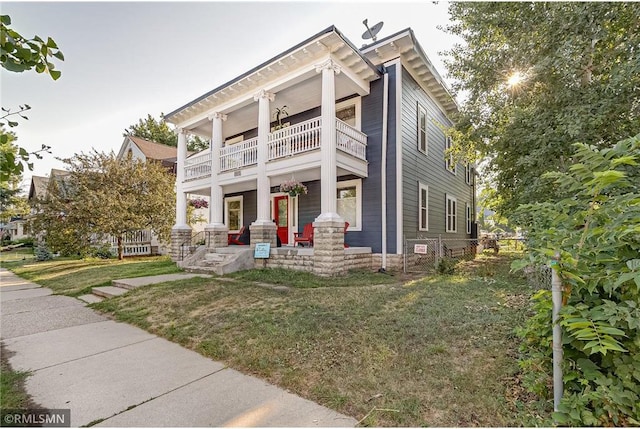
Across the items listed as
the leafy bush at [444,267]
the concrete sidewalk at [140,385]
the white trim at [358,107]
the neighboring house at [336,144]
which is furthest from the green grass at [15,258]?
the leafy bush at [444,267]

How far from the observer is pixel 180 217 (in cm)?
1319

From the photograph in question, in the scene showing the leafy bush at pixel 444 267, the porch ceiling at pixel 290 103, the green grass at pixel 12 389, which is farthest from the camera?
the porch ceiling at pixel 290 103

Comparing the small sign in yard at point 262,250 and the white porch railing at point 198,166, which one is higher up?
the white porch railing at point 198,166

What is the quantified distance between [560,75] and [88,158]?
1818 cm

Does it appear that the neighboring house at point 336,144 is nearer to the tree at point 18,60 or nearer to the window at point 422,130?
the window at point 422,130

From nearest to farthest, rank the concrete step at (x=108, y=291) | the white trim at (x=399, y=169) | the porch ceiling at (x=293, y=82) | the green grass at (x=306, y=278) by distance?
the concrete step at (x=108, y=291) → the green grass at (x=306, y=278) → the porch ceiling at (x=293, y=82) → the white trim at (x=399, y=169)

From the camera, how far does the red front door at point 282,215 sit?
12.2m

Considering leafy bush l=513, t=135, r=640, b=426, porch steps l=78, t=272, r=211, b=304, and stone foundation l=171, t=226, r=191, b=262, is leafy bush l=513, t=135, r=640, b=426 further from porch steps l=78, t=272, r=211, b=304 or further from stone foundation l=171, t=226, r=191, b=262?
stone foundation l=171, t=226, r=191, b=262

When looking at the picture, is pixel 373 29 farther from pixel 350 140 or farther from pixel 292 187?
pixel 292 187

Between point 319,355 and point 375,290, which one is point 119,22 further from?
point 375,290

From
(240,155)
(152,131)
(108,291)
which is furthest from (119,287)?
(152,131)

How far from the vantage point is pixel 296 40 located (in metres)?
8.66

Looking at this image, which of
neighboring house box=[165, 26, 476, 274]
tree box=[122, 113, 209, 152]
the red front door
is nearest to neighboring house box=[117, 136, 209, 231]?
neighboring house box=[165, 26, 476, 274]

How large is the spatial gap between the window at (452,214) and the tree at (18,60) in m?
14.8
